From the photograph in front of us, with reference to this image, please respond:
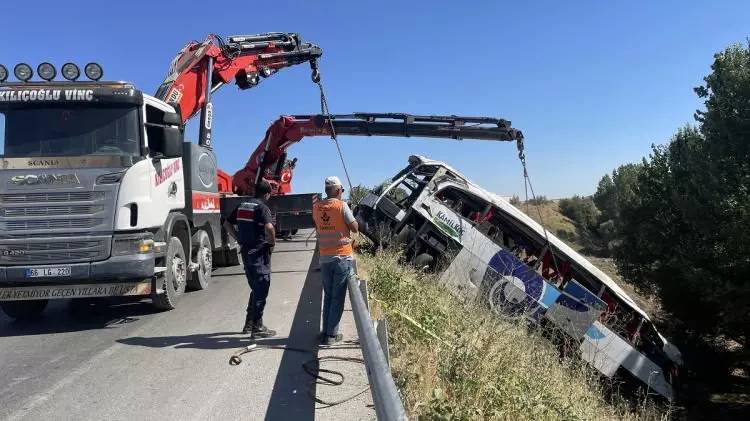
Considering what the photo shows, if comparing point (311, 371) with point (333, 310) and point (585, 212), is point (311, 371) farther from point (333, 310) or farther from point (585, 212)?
point (585, 212)

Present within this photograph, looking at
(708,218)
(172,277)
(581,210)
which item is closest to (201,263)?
(172,277)

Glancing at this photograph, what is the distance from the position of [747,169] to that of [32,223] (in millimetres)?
13061

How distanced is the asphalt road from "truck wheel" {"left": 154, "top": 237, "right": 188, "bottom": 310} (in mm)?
185

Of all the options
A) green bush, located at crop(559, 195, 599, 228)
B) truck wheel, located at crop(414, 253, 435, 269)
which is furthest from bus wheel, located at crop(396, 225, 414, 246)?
green bush, located at crop(559, 195, 599, 228)

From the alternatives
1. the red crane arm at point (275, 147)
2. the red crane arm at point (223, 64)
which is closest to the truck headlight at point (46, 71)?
the red crane arm at point (223, 64)

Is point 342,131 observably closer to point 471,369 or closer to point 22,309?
point 22,309

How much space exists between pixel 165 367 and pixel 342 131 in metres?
10.5

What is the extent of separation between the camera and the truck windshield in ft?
23.4

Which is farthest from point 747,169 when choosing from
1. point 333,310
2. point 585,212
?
point 585,212

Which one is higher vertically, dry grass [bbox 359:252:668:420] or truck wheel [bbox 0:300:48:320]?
dry grass [bbox 359:252:668:420]

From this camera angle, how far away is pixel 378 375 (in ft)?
10.0

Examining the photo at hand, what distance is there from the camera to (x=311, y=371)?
16.1 ft

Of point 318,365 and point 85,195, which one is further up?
point 85,195

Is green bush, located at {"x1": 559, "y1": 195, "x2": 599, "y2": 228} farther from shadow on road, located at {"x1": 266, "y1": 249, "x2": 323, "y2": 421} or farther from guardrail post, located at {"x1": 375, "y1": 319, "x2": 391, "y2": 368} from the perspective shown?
guardrail post, located at {"x1": 375, "y1": 319, "x2": 391, "y2": 368}
